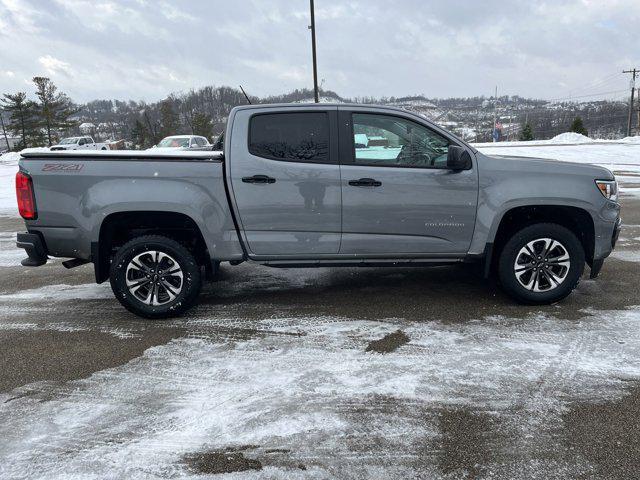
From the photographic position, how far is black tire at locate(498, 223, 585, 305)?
14.5 ft

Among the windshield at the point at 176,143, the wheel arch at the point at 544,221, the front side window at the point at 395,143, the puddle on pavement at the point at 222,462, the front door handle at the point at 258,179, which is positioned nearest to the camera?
the puddle on pavement at the point at 222,462

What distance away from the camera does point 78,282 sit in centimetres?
575

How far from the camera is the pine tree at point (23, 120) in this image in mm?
60688

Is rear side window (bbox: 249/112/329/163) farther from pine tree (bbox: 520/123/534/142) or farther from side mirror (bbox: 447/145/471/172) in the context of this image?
pine tree (bbox: 520/123/534/142)

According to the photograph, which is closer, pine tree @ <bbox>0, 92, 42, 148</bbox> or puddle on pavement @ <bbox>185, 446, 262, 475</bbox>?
puddle on pavement @ <bbox>185, 446, 262, 475</bbox>

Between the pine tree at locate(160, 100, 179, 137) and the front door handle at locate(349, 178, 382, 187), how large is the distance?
2762 inches

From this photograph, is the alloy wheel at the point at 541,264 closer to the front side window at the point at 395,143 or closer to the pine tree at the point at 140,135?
the front side window at the point at 395,143

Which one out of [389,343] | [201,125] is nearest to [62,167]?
[389,343]

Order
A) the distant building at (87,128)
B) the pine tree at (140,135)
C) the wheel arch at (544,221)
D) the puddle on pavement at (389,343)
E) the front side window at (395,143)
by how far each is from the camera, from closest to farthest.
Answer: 1. the puddle on pavement at (389,343)
2. the front side window at (395,143)
3. the wheel arch at (544,221)
4. the pine tree at (140,135)
5. the distant building at (87,128)

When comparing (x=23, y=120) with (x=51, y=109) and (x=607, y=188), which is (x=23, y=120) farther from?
(x=607, y=188)

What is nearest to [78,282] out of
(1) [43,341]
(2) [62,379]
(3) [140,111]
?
(1) [43,341]

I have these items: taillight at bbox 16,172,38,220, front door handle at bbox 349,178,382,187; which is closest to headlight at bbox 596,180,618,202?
front door handle at bbox 349,178,382,187

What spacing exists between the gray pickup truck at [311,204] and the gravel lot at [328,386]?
497 millimetres

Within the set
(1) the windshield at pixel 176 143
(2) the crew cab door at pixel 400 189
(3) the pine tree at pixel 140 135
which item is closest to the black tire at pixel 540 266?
(2) the crew cab door at pixel 400 189
